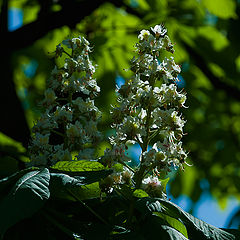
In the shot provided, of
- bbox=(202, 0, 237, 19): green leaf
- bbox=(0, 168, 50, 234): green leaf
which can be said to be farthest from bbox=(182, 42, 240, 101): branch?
bbox=(0, 168, 50, 234): green leaf

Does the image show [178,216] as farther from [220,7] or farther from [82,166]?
[220,7]

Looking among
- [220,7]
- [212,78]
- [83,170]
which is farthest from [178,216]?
[212,78]

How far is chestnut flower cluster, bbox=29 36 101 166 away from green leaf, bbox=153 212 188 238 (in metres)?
0.29

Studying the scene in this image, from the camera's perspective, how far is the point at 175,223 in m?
1.25

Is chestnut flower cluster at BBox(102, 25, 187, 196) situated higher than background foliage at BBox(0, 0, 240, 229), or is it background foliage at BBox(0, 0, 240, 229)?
chestnut flower cluster at BBox(102, 25, 187, 196)

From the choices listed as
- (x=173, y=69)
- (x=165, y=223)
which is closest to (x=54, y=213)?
(x=165, y=223)

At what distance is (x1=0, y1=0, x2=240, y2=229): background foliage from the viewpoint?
259 cm

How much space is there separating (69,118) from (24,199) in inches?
17.8

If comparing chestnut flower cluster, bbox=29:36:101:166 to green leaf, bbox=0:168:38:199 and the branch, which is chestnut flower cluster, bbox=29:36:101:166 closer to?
green leaf, bbox=0:168:38:199

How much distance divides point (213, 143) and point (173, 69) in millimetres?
2852

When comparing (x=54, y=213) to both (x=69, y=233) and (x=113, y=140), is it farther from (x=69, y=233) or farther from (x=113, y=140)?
(x=113, y=140)

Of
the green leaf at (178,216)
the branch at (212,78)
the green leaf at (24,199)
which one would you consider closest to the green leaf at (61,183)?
the green leaf at (24,199)

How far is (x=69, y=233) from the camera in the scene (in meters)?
1.17

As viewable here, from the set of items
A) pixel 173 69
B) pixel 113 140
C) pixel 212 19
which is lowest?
A: pixel 212 19
